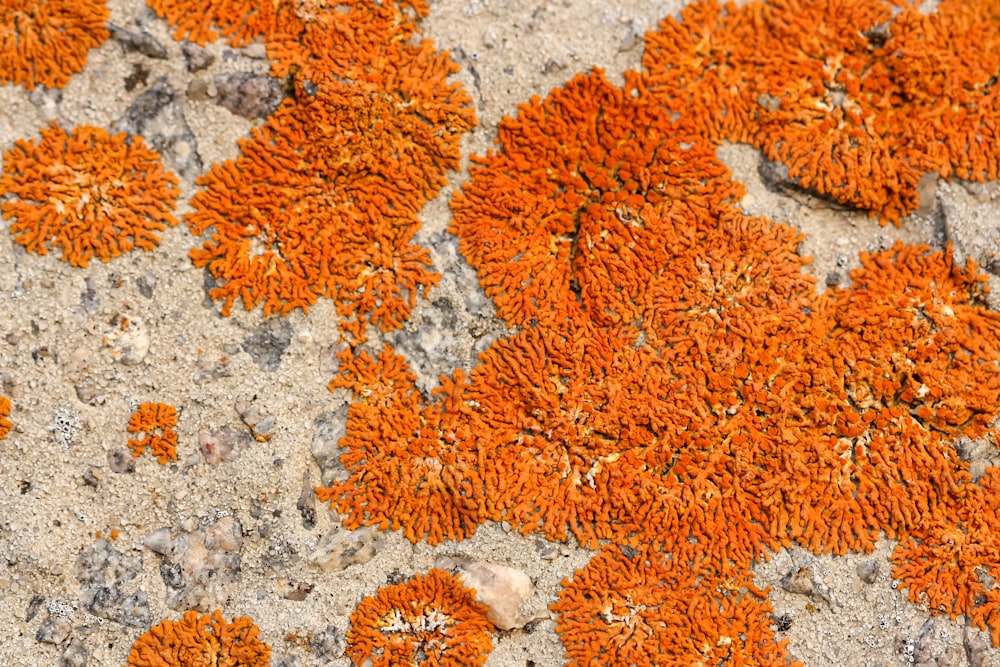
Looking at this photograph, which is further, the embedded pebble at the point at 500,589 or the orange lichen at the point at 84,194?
the orange lichen at the point at 84,194

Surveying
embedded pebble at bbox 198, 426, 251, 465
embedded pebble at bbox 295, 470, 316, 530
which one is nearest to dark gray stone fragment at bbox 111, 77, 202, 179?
embedded pebble at bbox 198, 426, 251, 465

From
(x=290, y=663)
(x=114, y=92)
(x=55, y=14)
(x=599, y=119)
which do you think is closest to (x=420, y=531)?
(x=290, y=663)

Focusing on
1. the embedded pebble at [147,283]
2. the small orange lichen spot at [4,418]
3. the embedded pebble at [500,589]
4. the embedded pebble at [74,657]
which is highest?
the embedded pebble at [147,283]

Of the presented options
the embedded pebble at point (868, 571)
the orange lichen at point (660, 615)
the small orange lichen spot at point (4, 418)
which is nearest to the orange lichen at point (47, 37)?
the small orange lichen spot at point (4, 418)

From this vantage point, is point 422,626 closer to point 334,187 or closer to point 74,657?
point 74,657

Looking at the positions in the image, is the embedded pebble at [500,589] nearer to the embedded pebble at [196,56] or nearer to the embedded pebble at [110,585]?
the embedded pebble at [110,585]

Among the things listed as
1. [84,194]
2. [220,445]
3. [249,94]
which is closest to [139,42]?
[249,94]

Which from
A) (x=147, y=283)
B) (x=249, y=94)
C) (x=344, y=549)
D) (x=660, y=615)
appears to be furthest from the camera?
(x=249, y=94)
